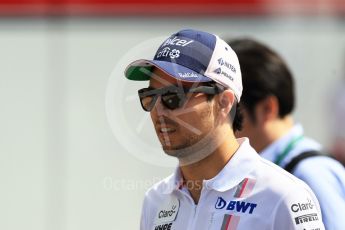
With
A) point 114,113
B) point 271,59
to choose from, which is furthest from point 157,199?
point 271,59

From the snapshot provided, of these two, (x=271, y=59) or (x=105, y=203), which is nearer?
(x=271, y=59)

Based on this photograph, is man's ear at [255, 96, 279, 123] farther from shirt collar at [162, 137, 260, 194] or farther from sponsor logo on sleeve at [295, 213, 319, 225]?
sponsor logo on sleeve at [295, 213, 319, 225]

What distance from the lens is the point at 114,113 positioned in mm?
3422

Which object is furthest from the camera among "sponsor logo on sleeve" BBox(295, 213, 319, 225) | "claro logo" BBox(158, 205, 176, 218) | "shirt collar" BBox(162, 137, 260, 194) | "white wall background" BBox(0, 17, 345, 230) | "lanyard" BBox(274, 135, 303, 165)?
"white wall background" BBox(0, 17, 345, 230)

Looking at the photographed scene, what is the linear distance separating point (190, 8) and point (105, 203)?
6.01 ft

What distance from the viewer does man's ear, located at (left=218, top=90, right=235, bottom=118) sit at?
2.75 meters

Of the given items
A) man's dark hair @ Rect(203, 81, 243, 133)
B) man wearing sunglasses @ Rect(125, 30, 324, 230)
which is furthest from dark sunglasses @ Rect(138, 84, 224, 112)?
man's dark hair @ Rect(203, 81, 243, 133)

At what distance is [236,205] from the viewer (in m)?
2.68

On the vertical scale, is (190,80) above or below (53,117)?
above

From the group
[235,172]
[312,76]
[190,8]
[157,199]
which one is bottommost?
[312,76]

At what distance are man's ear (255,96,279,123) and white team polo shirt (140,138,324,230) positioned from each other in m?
0.87

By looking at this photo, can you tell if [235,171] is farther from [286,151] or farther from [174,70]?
[286,151]

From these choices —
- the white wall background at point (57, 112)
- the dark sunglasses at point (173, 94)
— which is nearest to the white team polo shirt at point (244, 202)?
the dark sunglasses at point (173, 94)

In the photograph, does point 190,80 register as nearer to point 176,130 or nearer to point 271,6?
point 176,130
